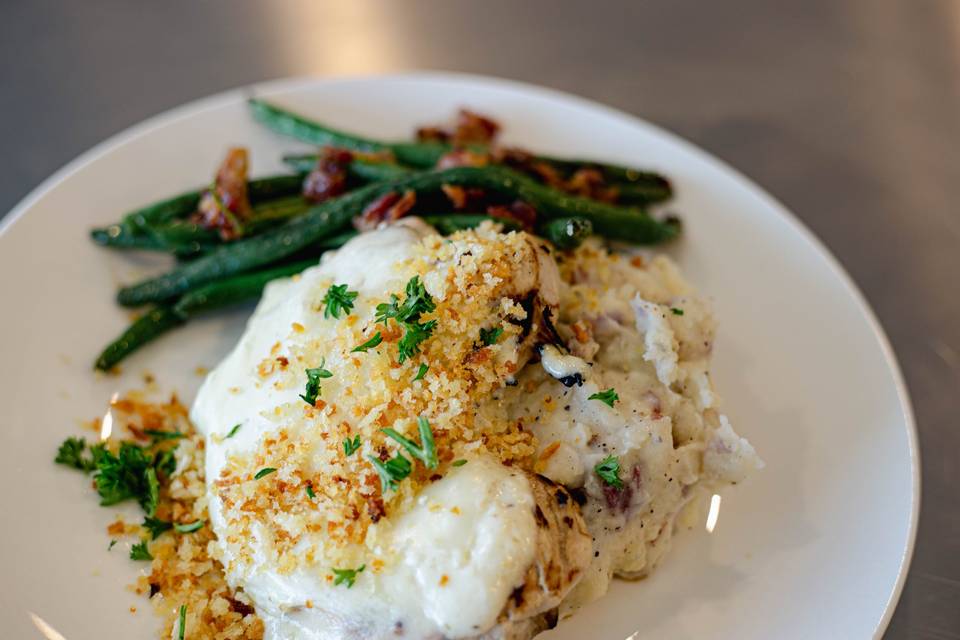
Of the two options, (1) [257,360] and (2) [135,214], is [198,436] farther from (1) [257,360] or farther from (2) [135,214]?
(2) [135,214]

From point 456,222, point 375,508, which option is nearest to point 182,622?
point 375,508

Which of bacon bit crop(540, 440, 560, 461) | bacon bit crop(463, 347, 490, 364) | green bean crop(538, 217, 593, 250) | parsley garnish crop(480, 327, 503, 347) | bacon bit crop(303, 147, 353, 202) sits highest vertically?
bacon bit crop(303, 147, 353, 202)

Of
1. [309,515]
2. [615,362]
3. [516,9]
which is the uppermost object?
[516,9]

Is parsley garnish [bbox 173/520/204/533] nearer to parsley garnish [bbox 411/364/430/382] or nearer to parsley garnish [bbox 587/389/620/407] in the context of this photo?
parsley garnish [bbox 411/364/430/382]

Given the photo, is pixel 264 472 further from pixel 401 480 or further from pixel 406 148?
pixel 406 148

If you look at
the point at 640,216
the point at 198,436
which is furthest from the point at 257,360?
the point at 640,216

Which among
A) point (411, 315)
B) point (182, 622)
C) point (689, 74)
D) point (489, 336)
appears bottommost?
point (182, 622)

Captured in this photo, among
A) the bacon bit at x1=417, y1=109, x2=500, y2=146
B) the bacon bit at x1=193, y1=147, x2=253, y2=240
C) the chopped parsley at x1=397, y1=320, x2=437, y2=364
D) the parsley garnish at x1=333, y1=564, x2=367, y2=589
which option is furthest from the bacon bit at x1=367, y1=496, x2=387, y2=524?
the bacon bit at x1=417, y1=109, x2=500, y2=146
